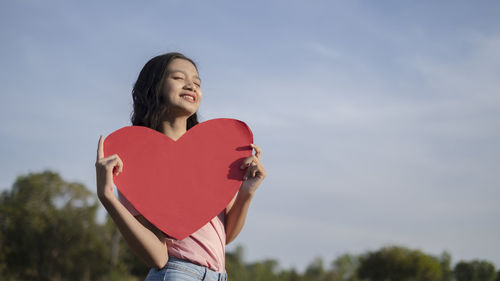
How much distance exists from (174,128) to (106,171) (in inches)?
21.8

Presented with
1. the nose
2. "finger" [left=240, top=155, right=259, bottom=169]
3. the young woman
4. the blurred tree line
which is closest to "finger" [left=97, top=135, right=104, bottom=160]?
the young woman

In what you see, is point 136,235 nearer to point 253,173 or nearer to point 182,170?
point 182,170

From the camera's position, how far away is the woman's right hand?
6.52ft

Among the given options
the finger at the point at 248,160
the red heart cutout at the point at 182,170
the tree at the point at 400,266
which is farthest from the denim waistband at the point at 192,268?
the tree at the point at 400,266

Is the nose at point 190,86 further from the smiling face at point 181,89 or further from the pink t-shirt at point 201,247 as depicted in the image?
the pink t-shirt at point 201,247

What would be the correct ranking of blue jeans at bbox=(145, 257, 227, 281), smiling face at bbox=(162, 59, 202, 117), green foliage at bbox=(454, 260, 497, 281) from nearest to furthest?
blue jeans at bbox=(145, 257, 227, 281) → smiling face at bbox=(162, 59, 202, 117) → green foliage at bbox=(454, 260, 497, 281)

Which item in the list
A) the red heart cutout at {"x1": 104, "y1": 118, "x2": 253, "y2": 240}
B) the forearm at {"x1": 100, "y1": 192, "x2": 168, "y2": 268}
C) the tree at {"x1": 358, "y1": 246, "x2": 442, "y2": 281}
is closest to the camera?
the forearm at {"x1": 100, "y1": 192, "x2": 168, "y2": 268}

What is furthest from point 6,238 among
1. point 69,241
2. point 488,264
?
point 488,264

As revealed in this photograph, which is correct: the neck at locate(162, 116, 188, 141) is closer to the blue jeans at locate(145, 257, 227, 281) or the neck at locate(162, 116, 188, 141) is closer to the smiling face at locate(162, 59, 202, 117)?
the smiling face at locate(162, 59, 202, 117)

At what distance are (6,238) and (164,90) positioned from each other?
2554 cm

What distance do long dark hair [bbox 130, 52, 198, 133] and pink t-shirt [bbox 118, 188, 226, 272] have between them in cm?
43

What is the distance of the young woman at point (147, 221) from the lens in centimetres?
202

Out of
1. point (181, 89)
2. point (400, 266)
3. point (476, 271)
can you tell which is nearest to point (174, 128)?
point (181, 89)

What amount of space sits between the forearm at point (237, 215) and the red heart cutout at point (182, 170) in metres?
0.10
